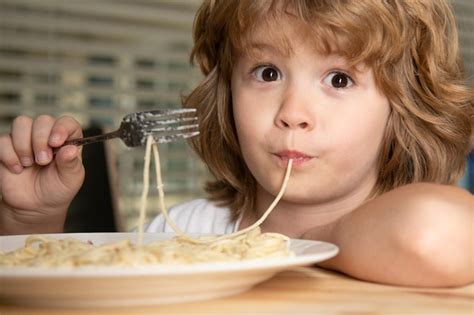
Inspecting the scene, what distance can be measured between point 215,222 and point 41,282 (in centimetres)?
97

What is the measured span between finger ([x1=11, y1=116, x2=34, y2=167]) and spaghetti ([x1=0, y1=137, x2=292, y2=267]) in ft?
1.20

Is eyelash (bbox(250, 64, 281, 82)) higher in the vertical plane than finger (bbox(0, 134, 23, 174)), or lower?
higher

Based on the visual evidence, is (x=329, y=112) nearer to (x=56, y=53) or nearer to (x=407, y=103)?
(x=407, y=103)

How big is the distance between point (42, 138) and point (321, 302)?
723 millimetres

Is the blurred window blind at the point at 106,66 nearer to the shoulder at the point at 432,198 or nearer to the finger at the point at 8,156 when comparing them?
the finger at the point at 8,156

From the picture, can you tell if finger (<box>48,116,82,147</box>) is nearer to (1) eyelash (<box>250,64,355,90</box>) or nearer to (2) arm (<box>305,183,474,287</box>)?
(1) eyelash (<box>250,64,355,90</box>)

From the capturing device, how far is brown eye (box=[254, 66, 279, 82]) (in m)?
1.24

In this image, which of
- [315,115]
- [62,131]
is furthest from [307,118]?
[62,131]

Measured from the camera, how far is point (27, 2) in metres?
3.33

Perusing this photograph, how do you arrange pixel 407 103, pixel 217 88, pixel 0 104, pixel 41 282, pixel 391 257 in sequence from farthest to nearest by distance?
pixel 0 104 < pixel 217 88 < pixel 407 103 < pixel 391 257 < pixel 41 282

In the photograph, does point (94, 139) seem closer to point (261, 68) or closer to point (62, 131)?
point (62, 131)

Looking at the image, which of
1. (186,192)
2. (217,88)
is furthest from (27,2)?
(217,88)

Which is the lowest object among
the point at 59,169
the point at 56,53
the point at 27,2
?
the point at 59,169

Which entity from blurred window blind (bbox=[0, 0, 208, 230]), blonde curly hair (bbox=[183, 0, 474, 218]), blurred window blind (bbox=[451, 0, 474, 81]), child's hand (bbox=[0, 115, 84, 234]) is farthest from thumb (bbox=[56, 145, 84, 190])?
blurred window blind (bbox=[451, 0, 474, 81])
